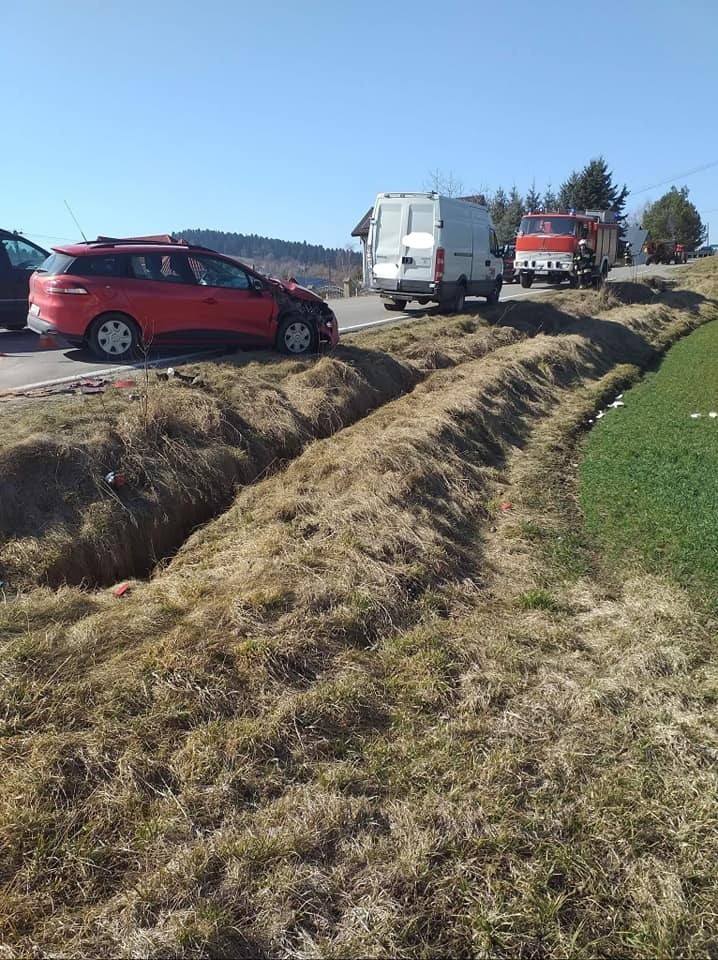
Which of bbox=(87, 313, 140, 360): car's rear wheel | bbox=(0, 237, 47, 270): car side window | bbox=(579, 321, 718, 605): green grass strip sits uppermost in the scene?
bbox=(0, 237, 47, 270): car side window

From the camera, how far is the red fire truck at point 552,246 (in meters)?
26.2

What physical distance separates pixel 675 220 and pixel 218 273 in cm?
8753

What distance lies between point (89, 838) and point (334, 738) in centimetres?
128

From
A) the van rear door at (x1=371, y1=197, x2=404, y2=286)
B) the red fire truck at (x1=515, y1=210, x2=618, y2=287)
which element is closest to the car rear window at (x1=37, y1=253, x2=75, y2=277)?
the van rear door at (x1=371, y1=197, x2=404, y2=286)

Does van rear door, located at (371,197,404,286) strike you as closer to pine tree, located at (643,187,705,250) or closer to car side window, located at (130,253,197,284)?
car side window, located at (130,253,197,284)

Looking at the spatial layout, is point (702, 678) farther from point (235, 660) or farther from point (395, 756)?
point (235, 660)

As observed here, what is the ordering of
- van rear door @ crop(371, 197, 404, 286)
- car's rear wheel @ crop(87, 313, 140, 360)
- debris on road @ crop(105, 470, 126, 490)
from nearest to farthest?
1. debris on road @ crop(105, 470, 126, 490)
2. car's rear wheel @ crop(87, 313, 140, 360)
3. van rear door @ crop(371, 197, 404, 286)

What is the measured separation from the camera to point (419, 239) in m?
16.1

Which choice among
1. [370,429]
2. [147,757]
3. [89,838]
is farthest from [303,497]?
[89,838]

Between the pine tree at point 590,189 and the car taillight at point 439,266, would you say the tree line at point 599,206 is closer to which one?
the pine tree at point 590,189

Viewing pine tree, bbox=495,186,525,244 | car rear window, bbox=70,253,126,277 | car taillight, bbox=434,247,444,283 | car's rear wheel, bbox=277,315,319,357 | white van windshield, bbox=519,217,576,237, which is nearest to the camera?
car rear window, bbox=70,253,126,277

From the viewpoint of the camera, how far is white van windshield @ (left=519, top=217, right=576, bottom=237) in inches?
1045

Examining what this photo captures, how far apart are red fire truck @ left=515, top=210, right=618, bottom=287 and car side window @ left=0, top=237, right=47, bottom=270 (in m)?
19.7

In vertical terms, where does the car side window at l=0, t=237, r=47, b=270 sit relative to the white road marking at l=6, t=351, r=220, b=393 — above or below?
above
